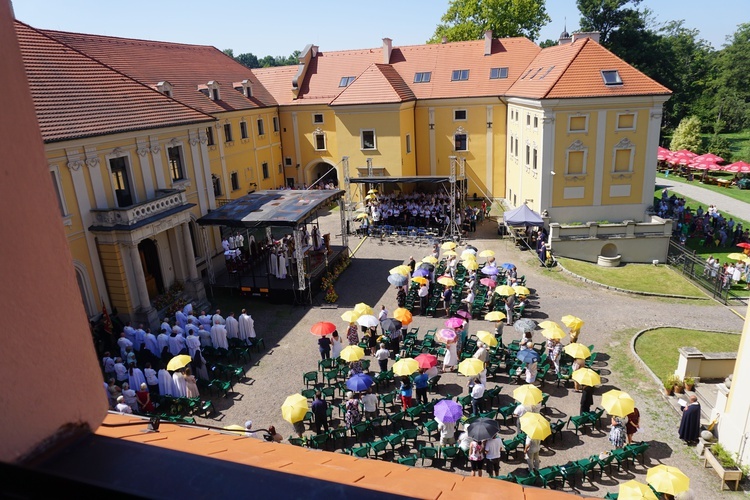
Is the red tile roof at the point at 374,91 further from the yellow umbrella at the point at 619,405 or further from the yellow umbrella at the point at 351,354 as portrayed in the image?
the yellow umbrella at the point at 619,405

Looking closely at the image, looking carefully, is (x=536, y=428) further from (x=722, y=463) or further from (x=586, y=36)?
(x=586, y=36)

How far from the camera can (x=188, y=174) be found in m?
24.8

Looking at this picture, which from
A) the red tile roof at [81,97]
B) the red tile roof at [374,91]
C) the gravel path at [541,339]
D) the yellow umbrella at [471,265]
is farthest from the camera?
the red tile roof at [374,91]

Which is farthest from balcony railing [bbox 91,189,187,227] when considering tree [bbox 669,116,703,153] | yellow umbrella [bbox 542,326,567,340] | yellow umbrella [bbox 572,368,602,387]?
tree [bbox 669,116,703,153]

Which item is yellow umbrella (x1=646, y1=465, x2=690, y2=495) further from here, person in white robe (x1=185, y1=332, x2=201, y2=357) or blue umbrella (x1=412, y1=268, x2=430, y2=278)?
person in white robe (x1=185, y1=332, x2=201, y2=357)

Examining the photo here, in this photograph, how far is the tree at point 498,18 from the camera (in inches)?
2046

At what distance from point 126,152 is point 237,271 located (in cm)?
721

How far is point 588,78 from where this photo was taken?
28859 mm

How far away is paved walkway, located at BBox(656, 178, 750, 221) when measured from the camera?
38.1m

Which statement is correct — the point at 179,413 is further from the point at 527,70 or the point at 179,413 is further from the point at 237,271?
the point at 527,70

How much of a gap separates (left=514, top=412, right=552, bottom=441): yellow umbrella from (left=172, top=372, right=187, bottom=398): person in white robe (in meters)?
9.56

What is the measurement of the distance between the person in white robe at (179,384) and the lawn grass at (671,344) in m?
14.5

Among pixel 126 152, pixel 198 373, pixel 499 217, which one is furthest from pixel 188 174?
pixel 499 217

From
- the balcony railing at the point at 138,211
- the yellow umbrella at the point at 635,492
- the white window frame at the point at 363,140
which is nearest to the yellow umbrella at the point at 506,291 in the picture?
the yellow umbrella at the point at 635,492
